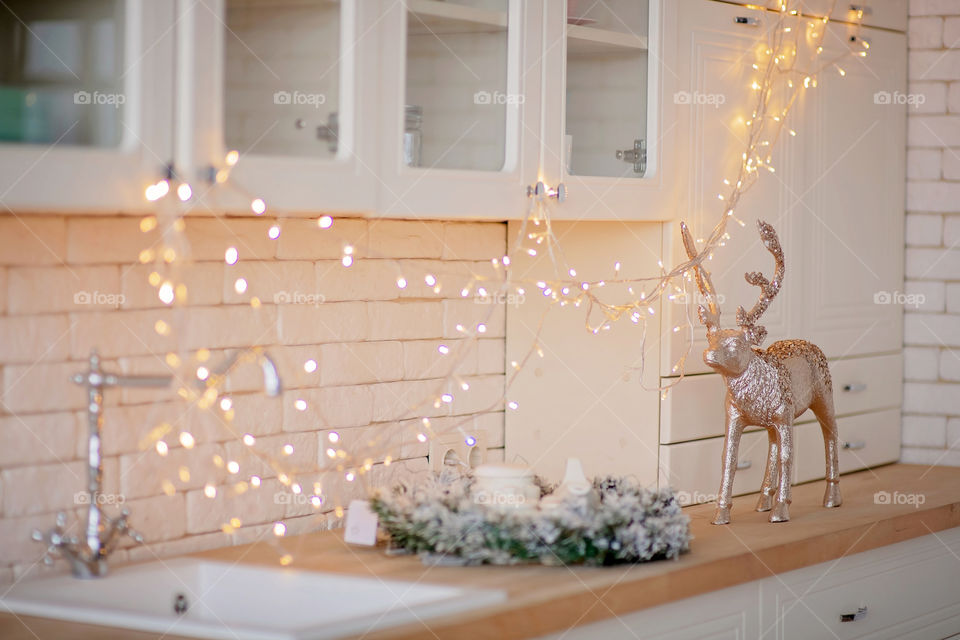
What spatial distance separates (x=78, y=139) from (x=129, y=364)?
47 centimetres

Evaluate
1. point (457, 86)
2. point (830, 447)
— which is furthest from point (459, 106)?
point (830, 447)

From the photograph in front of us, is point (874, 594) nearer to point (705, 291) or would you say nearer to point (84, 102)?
point (705, 291)

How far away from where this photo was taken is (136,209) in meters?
1.53

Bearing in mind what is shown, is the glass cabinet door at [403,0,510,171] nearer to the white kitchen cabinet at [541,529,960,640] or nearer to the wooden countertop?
the wooden countertop

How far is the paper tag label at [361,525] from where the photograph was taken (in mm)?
1951

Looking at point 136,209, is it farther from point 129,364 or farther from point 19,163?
point 129,364

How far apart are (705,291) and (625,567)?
610mm

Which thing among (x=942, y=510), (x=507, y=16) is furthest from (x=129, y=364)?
(x=942, y=510)

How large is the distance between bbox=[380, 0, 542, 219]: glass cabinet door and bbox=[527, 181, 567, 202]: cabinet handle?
12 mm

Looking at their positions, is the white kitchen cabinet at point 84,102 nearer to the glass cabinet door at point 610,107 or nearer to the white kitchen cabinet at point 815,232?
the glass cabinet door at point 610,107

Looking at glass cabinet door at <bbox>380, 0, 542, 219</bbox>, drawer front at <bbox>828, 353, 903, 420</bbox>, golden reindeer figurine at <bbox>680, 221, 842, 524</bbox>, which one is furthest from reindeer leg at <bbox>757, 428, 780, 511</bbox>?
glass cabinet door at <bbox>380, 0, 542, 219</bbox>

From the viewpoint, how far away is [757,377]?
7.29ft

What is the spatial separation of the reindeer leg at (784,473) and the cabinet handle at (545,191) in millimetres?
607

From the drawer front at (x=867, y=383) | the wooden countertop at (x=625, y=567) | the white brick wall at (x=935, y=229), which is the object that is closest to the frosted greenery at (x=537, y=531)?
the wooden countertop at (x=625, y=567)
